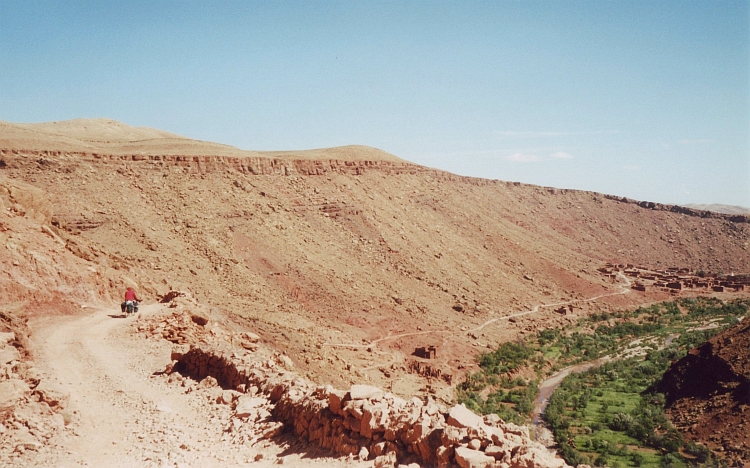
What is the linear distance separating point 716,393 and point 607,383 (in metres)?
6.69

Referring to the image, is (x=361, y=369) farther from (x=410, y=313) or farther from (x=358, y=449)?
(x=358, y=449)

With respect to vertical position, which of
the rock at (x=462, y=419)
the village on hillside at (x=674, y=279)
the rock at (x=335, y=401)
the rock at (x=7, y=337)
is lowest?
the village on hillside at (x=674, y=279)

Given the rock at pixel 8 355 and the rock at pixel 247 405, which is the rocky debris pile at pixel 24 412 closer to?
the rock at pixel 8 355

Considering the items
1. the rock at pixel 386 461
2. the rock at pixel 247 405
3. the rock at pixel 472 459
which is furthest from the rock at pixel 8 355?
the rock at pixel 472 459

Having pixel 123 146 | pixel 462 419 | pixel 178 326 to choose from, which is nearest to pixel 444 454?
pixel 462 419

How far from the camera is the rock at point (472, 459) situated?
6355 millimetres

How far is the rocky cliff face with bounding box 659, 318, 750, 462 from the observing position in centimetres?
1776

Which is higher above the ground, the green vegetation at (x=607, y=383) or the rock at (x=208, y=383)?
the rock at (x=208, y=383)

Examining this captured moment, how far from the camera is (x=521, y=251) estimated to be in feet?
158

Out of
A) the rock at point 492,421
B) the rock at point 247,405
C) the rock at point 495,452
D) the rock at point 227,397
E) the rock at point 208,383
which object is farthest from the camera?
the rock at point 208,383

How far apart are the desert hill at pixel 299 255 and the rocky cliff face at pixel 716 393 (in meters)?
9.50

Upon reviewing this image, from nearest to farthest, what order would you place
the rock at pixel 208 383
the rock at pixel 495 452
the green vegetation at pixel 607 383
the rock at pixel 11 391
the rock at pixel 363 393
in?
the rock at pixel 495 452 → the rock at pixel 363 393 → the rock at pixel 11 391 → the rock at pixel 208 383 → the green vegetation at pixel 607 383

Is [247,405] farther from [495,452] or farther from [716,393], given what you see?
[716,393]

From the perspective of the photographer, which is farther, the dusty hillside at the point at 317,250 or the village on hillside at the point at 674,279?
the village on hillside at the point at 674,279
